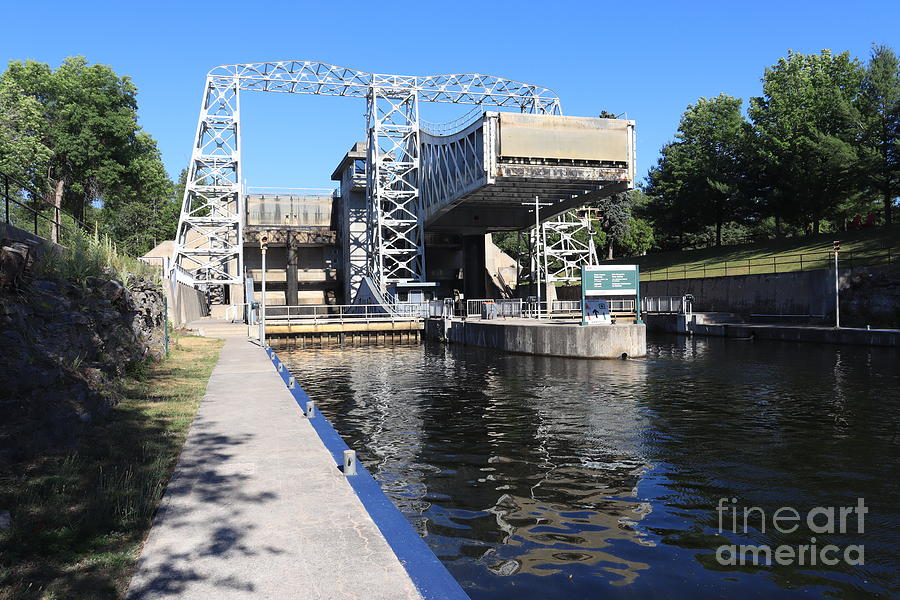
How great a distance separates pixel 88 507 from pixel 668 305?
149 ft

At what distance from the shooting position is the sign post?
28703 millimetres

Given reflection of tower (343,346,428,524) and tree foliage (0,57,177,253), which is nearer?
reflection of tower (343,346,428,524)

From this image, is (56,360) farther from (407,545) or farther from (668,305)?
(668,305)

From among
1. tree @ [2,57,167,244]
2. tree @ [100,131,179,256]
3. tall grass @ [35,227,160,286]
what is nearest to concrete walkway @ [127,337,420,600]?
tall grass @ [35,227,160,286]

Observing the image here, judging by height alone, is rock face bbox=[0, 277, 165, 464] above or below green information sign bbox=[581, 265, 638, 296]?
below

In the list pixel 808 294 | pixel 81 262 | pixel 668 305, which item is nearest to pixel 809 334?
pixel 808 294

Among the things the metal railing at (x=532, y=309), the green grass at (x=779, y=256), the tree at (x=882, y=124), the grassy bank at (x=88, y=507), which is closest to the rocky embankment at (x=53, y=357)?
the grassy bank at (x=88, y=507)

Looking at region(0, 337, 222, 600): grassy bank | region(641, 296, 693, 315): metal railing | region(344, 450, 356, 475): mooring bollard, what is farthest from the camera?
region(641, 296, 693, 315): metal railing

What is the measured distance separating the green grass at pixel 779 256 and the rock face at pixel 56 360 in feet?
137

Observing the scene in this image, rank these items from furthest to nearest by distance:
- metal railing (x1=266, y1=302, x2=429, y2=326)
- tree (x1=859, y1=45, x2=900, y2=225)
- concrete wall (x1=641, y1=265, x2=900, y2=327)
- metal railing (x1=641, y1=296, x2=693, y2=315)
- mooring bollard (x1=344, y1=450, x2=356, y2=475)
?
tree (x1=859, y1=45, x2=900, y2=225) → metal railing (x1=641, y1=296, x2=693, y2=315) → metal railing (x1=266, y1=302, x2=429, y2=326) → concrete wall (x1=641, y1=265, x2=900, y2=327) → mooring bollard (x1=344, y1=450, x2=356, y2=475)

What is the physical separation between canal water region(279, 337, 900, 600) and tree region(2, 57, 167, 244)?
4349cm

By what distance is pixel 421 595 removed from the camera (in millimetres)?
4676

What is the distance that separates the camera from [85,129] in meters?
52.1

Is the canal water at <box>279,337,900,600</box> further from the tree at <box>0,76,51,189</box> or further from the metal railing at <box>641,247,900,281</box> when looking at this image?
the tree at <box>0,76,51,189</box>
